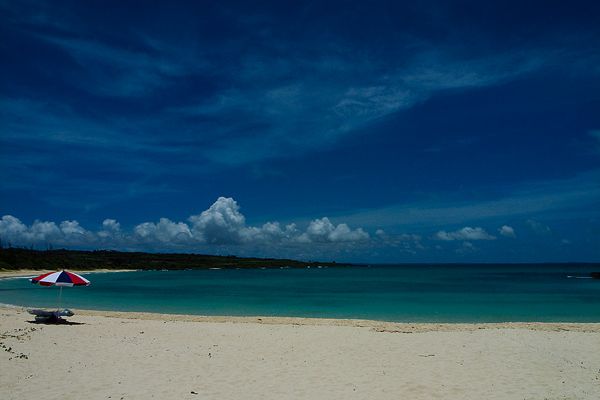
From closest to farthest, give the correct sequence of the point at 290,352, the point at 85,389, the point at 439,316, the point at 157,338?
the point at 85,389
the point at 290,352
the point at 157,338
the point at 439,316

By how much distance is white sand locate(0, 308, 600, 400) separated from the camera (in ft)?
37.0

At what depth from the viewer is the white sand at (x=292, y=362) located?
1128 centimetres

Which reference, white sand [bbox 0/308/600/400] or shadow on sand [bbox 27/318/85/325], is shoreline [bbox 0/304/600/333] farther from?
shadow on sand [bbox 27/318/85/325]

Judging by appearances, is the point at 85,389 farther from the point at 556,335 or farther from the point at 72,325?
the point at 556,335

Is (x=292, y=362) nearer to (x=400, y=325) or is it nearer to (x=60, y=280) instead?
(x=400, y=325)

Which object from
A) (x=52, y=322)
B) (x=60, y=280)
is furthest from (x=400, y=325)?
(x=52, y=322)

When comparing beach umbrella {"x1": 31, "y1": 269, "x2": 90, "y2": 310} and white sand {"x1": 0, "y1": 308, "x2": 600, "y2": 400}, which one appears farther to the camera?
beach umbrella {"x1": 31, "y1": 269, "x2": 90, "y2": 310}

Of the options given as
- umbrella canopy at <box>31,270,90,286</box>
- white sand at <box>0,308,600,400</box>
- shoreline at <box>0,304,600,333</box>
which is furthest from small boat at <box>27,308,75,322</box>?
shoreline at <box>0,304,600,333</box>

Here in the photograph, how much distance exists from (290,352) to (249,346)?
6.24 ft

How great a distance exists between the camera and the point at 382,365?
14242 mm

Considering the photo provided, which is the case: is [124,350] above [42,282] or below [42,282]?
below

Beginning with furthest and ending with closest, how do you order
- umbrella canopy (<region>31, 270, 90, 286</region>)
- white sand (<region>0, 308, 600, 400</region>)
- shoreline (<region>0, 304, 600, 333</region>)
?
shoreline (<region>0, 304, 600, 333</region>) < umbrella canopy (<region>31, 270, 90, 286</region>) < white sand (<region>0, 308, 600, 400</region>)

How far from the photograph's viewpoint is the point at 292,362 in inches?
579

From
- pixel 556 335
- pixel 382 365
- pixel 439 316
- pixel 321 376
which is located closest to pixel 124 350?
pixel 321 376
